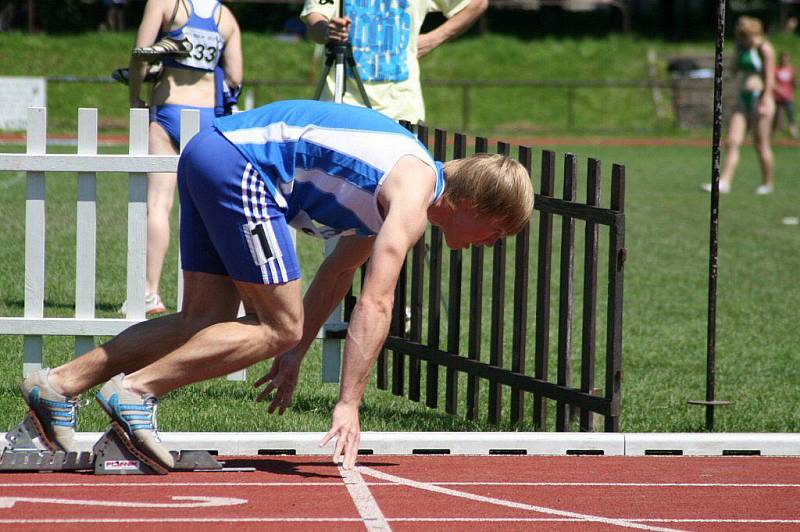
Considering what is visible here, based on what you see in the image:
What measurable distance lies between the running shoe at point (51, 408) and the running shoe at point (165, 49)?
3.12 m

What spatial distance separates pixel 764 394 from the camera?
264 inches

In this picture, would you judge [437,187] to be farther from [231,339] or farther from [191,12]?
[191,12]

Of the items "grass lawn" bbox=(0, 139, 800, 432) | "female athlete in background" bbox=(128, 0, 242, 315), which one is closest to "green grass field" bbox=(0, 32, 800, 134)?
"grass lawn" bbox=(0, 139, 800, 432)

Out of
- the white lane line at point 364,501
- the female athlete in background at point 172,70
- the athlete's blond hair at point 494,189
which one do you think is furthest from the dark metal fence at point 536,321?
the female athlete in background at point 172,70

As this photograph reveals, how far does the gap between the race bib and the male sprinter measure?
9.92 feet

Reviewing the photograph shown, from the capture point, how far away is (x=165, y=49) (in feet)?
23.7

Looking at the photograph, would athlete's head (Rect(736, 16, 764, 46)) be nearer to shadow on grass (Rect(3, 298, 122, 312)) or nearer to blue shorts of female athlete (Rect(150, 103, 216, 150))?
blue shorts of female athlete (Rect(150, 103, 216, 150))

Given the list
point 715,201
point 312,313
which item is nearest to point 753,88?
point 715,201

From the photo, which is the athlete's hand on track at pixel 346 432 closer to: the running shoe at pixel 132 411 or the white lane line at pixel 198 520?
the white lane line at pixel 198 520

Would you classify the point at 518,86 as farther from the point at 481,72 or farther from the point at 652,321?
the point at 652,321

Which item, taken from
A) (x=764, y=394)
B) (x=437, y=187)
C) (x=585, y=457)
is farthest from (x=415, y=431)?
(x=764, y=394)

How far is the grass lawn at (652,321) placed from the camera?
5875 mm

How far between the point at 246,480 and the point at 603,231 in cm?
699

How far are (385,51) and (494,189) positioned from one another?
115 inches
